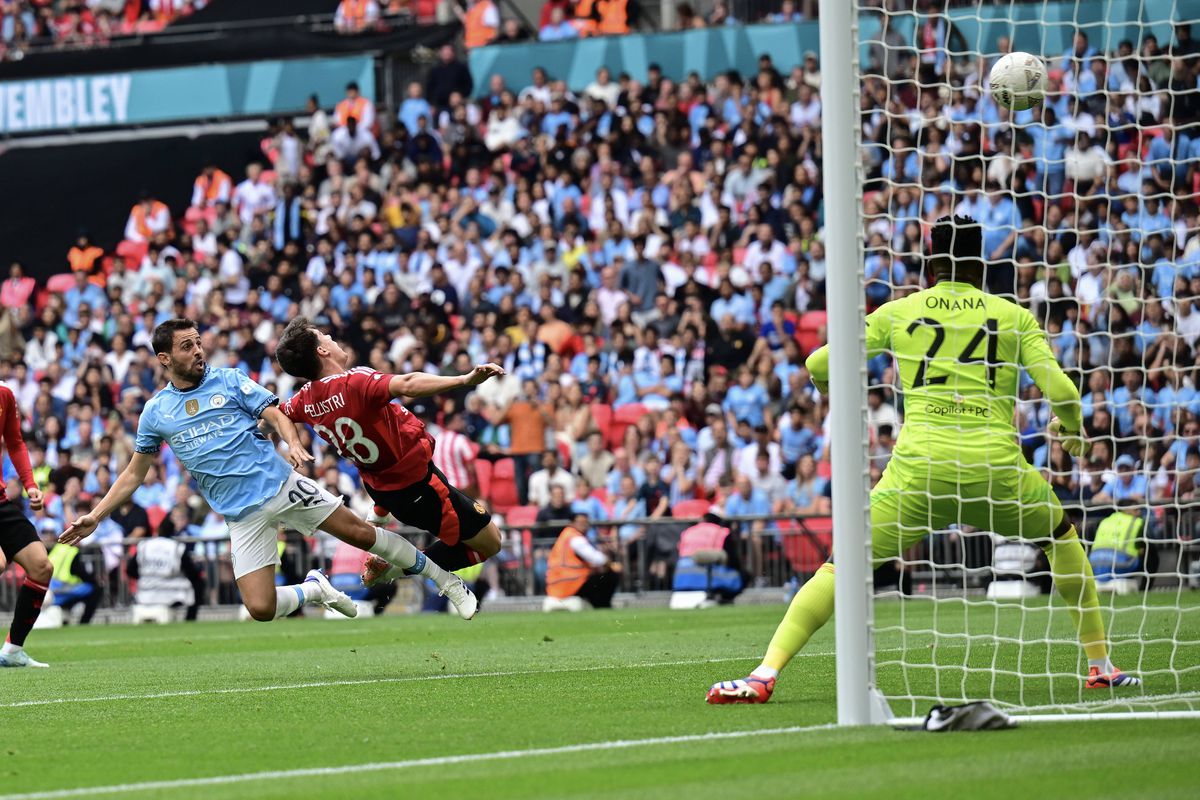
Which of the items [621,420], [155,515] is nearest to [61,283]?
[155,515]

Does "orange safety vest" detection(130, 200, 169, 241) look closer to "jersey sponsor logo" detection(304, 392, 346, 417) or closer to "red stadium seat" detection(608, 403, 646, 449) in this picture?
"red stadium seat" detection(608, 403, 646, 449)

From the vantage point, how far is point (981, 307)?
27.0 feet

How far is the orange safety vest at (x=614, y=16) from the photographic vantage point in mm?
27469

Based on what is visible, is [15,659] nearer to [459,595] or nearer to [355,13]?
[459,595]

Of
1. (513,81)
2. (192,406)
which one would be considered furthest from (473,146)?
(192,406)

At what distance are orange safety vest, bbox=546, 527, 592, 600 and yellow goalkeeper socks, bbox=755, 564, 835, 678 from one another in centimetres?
1204

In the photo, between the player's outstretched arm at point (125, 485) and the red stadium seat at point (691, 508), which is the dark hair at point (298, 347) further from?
the red stadium seat at point (691, 508)

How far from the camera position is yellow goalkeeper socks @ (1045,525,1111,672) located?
859cm

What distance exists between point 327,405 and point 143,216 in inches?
769

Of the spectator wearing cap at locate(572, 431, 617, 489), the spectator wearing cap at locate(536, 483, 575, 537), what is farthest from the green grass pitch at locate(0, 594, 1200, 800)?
the spectator wearing cap at locate(572, 431, 617, 489)

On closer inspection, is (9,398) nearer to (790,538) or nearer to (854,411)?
(854,411)

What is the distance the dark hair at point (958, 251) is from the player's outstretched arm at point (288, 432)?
159 inches

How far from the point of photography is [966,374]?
8.23 m

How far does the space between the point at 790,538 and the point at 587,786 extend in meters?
14.4
